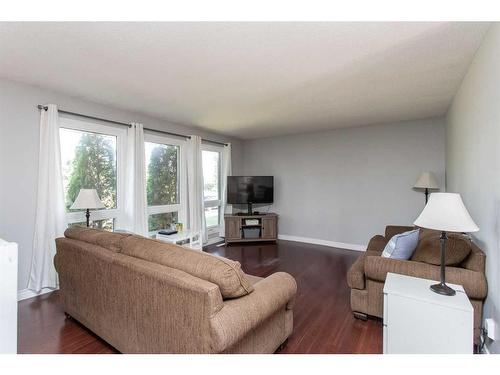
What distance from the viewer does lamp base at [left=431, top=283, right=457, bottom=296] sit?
63.7 inches

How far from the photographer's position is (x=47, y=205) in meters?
2.78

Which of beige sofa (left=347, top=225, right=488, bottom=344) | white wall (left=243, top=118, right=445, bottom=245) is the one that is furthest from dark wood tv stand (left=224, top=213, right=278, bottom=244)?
beige sofa (left=347, top=225, right=488, bottom=344)

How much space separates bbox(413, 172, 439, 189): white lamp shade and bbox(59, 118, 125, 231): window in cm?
449

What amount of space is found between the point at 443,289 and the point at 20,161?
3977 millimetres

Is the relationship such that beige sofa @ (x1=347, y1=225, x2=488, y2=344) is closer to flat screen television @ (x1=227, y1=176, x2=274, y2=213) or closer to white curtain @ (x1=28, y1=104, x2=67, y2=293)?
flat screen television @ (x1=227, y1=176, x2=274, y2=213)

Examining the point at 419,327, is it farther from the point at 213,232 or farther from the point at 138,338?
the point at 213,232

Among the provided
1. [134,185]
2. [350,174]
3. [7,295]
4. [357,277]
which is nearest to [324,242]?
[350,174]

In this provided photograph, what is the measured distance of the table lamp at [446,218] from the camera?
1.55 meters

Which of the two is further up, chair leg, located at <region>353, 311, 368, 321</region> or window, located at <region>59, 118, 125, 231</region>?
window, located at <region>59, 118, 125, 231</region>

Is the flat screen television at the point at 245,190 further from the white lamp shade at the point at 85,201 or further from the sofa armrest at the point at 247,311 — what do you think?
the sofa armrest at the point at 247,311

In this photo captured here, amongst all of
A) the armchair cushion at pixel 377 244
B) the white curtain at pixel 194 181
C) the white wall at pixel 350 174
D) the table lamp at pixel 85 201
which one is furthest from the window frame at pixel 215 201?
the armchair cushion at pixel 377 244

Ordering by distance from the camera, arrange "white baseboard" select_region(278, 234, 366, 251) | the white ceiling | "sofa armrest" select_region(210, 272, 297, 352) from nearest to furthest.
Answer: "sofa armrest" select_region(210, 272, 297, 352)
the white ceiling
"white baseboard" select_region(278, 234, 366, 251)
